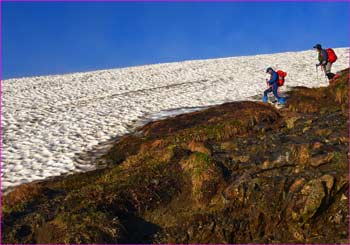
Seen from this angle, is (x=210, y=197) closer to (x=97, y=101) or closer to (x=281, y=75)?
(x=281, y=75)

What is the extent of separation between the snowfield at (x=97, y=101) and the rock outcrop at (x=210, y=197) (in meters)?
3.25

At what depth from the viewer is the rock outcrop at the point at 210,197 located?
24.1 ft

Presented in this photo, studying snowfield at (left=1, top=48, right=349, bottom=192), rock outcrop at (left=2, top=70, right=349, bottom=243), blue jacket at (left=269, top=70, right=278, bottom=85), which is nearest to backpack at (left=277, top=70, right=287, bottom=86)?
blue jacket at (left=269, top=70, right=278, bottom=85)

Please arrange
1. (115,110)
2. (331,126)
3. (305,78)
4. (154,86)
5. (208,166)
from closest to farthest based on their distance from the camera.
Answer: (208,166), (331,126), (115,110), (305,78), (154,86)

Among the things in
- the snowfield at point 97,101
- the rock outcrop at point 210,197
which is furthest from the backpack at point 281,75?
the rock outcrop at point 210,197

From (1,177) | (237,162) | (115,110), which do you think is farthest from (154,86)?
(237,162)

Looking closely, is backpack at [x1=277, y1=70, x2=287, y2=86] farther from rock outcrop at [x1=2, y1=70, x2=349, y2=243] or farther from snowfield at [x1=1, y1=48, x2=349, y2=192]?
rock outcrop at [x1=2, y1=70, x2=349, y2=243]

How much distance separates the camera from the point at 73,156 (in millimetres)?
13859

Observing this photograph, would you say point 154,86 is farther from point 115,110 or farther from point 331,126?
point 331,126

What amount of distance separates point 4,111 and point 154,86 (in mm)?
12935

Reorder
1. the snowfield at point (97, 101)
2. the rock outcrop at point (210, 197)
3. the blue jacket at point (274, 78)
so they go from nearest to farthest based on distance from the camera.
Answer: the rock outcrop at point (210, 197), the snowfield at point (97, 101), the blue jacket at point (274, 78)

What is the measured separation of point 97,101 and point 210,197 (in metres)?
20.2

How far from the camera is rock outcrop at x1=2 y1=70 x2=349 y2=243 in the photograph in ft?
24.1

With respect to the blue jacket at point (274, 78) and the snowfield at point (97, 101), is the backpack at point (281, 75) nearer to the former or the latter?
the blue jacket at point (274, 78)
